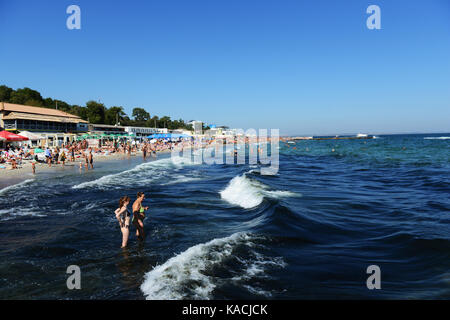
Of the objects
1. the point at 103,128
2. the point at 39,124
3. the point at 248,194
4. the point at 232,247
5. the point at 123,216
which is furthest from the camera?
the point at 103,128

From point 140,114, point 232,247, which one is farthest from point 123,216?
point 140,114

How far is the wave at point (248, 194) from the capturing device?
13.6 m

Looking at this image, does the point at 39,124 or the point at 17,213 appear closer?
the point at 17,213

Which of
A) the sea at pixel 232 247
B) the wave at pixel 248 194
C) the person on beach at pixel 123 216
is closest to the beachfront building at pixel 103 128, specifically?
the wave at pixel 248 194

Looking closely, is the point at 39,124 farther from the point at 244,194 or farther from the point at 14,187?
the point at 244,194

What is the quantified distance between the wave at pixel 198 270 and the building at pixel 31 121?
1820 inches

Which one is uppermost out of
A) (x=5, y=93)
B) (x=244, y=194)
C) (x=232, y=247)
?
(x=5, y=93)

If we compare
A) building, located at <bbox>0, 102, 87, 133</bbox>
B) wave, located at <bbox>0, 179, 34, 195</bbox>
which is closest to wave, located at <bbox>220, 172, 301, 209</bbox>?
wave, located at <bbox>0, 179, 34, 195</bbox>

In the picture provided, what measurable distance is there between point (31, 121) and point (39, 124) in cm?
187

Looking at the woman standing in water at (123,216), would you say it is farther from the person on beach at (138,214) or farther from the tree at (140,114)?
the tree at (140,114)

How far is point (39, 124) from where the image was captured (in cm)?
4731

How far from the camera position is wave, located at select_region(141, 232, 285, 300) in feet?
17.6

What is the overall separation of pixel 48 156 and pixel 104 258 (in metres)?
25.3
